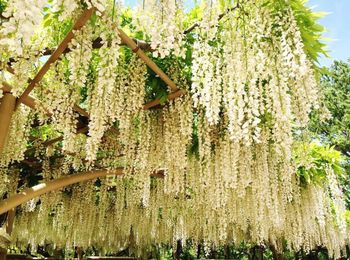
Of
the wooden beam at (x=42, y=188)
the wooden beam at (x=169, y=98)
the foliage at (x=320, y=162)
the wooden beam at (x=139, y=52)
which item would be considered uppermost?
the wooden beam at (x=139, y=52)

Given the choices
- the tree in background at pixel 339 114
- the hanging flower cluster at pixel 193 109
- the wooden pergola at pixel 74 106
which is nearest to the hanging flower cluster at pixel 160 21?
the hanging flower cluster at pixel 193 109

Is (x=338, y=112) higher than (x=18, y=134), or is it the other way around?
(x=338, y=112)

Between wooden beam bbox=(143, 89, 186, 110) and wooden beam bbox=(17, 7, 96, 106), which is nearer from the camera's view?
wooden beam bbox=(17, 7, 96, 106)

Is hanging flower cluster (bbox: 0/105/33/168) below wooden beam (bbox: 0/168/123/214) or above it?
above

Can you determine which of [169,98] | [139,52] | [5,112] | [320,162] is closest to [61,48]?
[139,52]

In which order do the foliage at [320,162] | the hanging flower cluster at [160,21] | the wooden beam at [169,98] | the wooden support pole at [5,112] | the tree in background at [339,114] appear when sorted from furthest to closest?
the tree in background at [339,114]
the foliage at [320,162]
the wooden beam at [169,98]
the wooden support pole at [5,112]
the hanging flower cluster at [160,21]

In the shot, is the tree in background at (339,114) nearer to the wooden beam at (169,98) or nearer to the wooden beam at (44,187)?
the wooden beam at (44,187)

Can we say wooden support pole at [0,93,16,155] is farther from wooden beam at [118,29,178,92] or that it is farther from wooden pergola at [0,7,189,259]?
wooden beam at [118,29,178,92]

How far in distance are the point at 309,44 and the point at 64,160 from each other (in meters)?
4.33

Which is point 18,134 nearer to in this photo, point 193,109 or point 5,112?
point 5,112

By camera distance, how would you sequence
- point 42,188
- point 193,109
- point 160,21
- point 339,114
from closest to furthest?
point 160,21, point 193,109, point 42,188, point 339,114

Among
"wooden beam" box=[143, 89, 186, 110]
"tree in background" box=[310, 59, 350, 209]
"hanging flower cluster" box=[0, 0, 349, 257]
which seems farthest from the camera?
"tree in background" box=[310, 59, 350, 209]

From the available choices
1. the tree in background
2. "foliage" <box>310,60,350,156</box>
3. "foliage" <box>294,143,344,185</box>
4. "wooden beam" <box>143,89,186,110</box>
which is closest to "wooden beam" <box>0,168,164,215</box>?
"wooden beam" <box>143,89,186,110</box>

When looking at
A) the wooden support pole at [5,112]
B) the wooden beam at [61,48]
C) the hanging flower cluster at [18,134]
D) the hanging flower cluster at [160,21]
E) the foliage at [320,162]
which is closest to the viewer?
the hanging flower cluster at [160,21]
